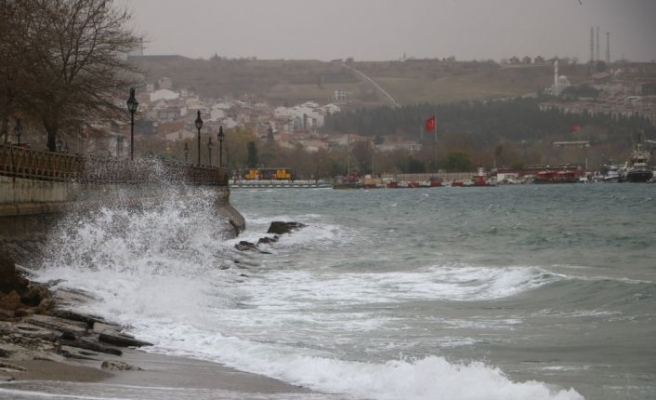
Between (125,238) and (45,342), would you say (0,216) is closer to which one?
(125,238)

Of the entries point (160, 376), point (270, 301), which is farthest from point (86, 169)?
point (160, 376)

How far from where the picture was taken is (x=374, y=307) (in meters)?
21.9

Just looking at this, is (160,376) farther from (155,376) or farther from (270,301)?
(270,301)

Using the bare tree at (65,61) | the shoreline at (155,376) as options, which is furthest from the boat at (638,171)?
the shoreline at (155,376)

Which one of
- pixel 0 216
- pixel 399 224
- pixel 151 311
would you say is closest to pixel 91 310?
pixel 151 311

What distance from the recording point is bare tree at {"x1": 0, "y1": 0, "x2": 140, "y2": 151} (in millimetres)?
33906

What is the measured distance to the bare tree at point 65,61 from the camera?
33.9 meters

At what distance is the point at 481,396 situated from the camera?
12.8m

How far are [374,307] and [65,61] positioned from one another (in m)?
19.5

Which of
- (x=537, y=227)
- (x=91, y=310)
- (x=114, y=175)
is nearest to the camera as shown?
(x=91, y=310)

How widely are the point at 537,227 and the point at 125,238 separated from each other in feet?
95.2

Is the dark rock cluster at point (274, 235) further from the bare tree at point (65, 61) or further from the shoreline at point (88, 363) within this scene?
the shoreline at point (88, 363)

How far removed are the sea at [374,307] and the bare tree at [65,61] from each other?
4.25 meters

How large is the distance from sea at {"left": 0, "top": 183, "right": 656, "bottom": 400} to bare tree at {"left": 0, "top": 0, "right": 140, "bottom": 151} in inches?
167
